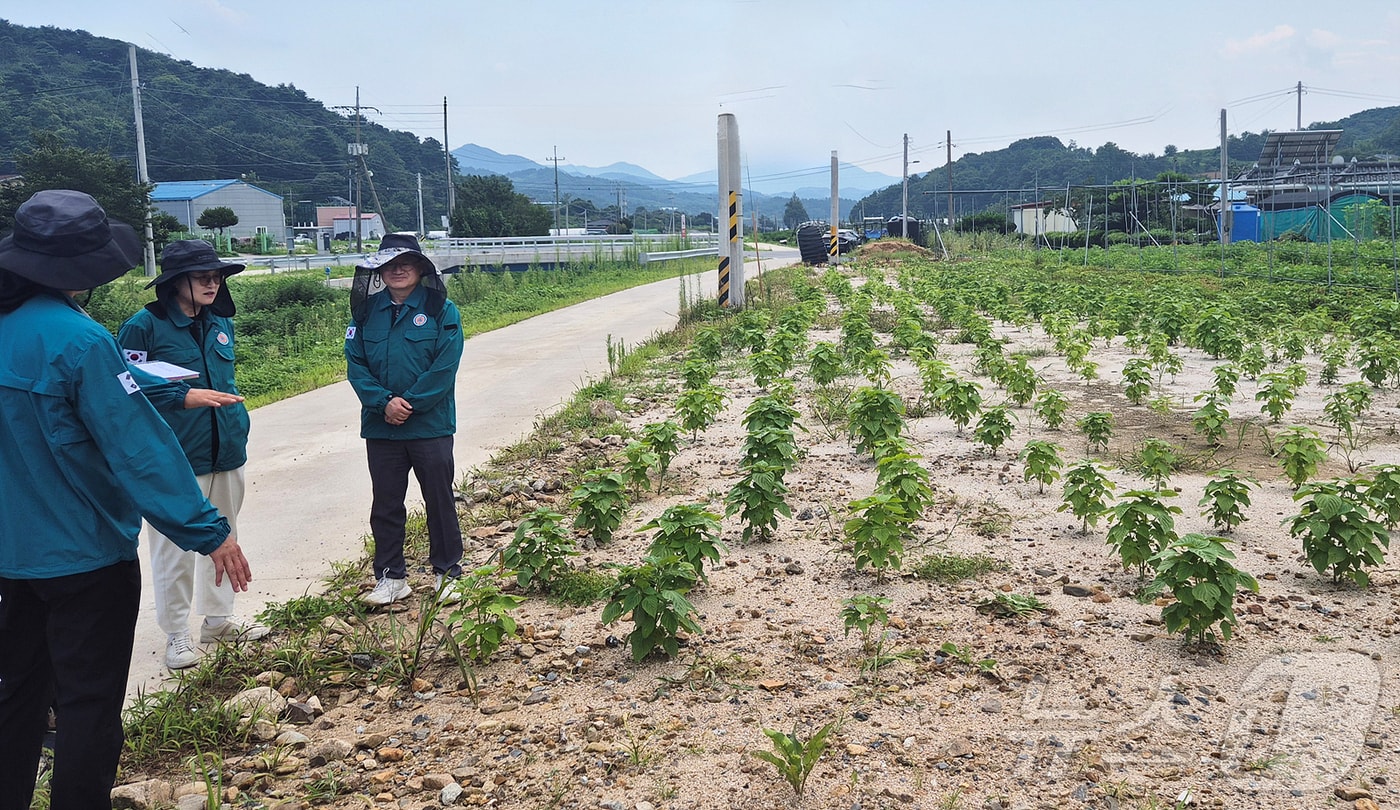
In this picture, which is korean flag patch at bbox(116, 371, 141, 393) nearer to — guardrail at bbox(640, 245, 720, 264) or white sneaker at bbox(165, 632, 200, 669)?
white sneaker at bbox(165, 632, 200, 669)

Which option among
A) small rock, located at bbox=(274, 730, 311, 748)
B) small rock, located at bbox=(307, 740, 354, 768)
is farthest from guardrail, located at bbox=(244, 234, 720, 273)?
small rock, located at bbox=(307, 740, 354, 768)

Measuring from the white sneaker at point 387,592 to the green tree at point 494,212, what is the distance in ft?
189

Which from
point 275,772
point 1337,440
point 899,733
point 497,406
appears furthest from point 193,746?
point 1337,440

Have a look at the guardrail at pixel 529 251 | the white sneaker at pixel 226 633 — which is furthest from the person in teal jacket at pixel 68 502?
the guardrail at pixel 529 251

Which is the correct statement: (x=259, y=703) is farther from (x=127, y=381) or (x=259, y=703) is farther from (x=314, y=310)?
(x=314, y=310)

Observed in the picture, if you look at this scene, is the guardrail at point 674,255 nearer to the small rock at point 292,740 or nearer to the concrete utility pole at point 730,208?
the concrete utility pole at point 730,208

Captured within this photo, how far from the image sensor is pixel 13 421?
281 cm

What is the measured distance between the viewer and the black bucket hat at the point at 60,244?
9.33 ft

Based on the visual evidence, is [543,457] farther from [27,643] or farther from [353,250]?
[353,250]

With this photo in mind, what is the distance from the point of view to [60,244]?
289cm

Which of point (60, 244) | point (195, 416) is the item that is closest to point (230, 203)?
point (195, 416)

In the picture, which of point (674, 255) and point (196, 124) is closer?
point (674, 255)

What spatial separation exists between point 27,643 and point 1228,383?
858cm

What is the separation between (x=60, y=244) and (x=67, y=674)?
45.9 inches
